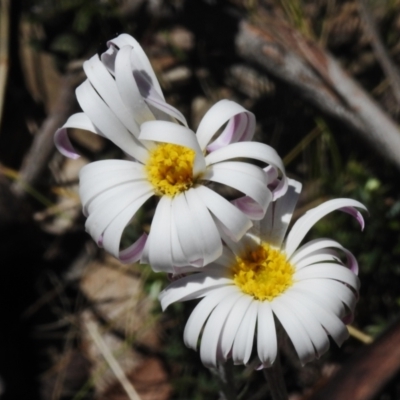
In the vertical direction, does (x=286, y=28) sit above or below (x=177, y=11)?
above

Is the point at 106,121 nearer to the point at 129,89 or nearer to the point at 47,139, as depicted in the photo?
the point at 129,89

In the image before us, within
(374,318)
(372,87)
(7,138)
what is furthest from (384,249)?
(7,138)

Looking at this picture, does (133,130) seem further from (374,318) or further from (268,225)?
(374,318)

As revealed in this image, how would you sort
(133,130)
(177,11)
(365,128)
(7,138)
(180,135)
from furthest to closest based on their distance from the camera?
(7,138) → (177,11) → (365,128) → (133,130) → (180,135)

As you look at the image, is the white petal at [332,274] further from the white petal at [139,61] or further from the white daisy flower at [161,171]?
the white petal at [139,61]

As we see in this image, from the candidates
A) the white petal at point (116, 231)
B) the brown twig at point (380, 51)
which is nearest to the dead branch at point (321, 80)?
the brown twig at point (380, 51)

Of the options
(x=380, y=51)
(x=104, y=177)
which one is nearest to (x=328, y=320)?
(x=104, y=177)

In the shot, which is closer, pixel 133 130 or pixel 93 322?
pixel 133 130
